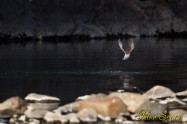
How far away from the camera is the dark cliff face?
8362 cm

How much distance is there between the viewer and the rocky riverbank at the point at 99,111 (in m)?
22.8

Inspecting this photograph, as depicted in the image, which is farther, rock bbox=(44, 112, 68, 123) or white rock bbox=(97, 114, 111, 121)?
white rock bbox=(97, 114, 111, 121)

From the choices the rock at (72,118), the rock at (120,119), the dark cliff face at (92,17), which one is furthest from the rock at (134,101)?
the dark cliff face at (92,17)

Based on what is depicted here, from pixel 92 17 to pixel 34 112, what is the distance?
64.8 metres

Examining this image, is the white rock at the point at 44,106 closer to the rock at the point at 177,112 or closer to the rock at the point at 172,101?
the rock at the point at 172,101

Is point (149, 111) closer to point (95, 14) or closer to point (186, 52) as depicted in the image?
point (186, 52)

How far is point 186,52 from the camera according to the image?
185 ft

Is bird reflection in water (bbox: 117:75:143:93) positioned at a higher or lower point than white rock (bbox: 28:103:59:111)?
higher

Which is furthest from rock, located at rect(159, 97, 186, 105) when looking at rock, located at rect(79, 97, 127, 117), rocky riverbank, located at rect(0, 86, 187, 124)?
rock, located at rect(79, 97, 127, 117)

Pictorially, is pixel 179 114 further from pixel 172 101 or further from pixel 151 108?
pixel 172 101

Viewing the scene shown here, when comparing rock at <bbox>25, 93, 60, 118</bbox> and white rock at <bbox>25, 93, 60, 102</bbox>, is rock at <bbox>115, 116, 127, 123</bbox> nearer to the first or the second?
rock at <bbox>25, 93, 60, 118</bbox>

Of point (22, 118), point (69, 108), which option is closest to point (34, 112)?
point (22, 118)

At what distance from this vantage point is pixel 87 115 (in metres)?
22.9

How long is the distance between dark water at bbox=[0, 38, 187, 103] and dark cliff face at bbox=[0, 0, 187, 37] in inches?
1094
